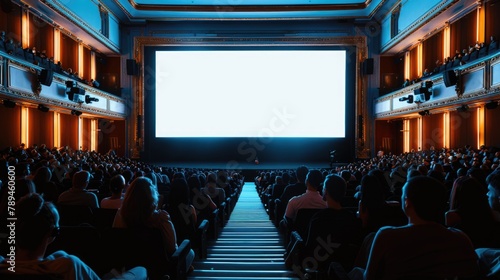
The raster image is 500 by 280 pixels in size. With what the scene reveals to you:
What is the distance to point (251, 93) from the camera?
17.3 metres

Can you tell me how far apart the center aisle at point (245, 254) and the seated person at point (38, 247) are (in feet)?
6.04

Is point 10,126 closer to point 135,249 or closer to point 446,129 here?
point 135,249

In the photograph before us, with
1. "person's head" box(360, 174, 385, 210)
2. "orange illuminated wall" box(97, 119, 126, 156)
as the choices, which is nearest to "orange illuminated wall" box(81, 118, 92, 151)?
"orange illuminated wall" box(97, 119, 126, 156)

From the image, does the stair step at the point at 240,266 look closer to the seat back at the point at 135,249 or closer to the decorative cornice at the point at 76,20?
the seat back at the point at 135,249

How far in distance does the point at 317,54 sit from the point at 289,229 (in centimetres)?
1538

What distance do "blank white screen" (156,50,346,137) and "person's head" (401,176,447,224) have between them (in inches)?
608

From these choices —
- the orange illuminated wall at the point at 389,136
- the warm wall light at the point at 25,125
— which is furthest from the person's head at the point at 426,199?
the orange illuminated wall at the point at 389,136

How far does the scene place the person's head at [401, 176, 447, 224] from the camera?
1.78 m

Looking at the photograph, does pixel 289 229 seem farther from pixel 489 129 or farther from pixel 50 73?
pixel 489 129

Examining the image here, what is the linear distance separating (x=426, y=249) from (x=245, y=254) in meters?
2.76

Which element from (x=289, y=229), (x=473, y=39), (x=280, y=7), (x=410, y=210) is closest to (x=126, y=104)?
(x=280, y=7)

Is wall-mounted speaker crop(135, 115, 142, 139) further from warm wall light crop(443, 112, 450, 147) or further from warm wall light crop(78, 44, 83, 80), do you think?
warm wall light crop(443, 112, 450, 147)

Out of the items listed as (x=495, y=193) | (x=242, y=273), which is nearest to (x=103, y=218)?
(x=242, y=273)

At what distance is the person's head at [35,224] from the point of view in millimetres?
1628
